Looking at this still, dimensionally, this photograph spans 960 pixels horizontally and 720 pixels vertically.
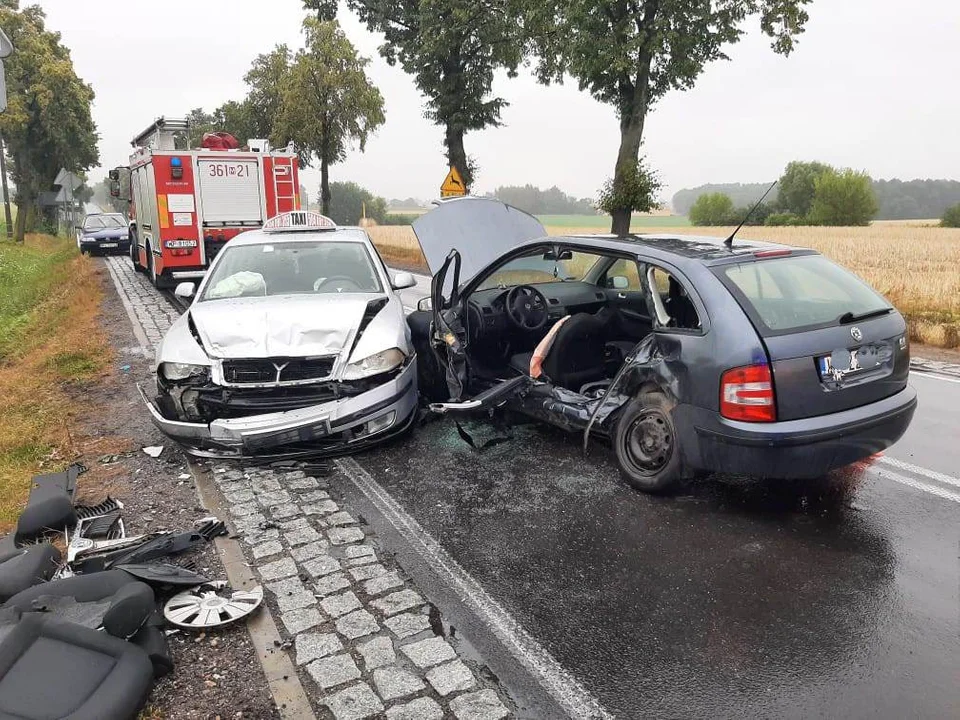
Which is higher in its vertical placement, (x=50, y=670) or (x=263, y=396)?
(x=263, y=396)

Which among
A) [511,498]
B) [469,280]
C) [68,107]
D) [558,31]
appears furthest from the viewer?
[68,107]

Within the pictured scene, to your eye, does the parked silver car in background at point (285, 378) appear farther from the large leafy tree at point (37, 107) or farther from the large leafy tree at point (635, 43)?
the large leafy tree at point (37, 107)

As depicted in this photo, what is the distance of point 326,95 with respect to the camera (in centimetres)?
2762

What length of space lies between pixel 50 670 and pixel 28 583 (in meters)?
0.85

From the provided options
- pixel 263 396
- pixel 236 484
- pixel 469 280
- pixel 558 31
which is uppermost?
pixel 558 31

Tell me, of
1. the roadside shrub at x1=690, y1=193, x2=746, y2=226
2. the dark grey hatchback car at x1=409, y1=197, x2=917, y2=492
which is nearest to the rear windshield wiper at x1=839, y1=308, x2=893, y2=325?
the dark grey hatchback car at x1=409, y1=197, x2=917, y2=492

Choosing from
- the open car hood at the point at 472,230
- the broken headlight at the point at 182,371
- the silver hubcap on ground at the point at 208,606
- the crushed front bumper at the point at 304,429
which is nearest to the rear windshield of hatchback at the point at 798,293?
the open car hood at the point at 472,230

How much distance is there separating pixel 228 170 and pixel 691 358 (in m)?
13.1

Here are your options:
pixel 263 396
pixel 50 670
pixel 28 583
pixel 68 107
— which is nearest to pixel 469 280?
pixel 263 396

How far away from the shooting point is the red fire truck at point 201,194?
14.4 meters

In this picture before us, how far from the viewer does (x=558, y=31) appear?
699 inches

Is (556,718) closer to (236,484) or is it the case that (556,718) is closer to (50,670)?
(50,670)

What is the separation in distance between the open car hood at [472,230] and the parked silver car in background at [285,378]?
0.79 metres

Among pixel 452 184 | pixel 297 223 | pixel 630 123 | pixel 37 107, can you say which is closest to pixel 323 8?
pixel 452 184
